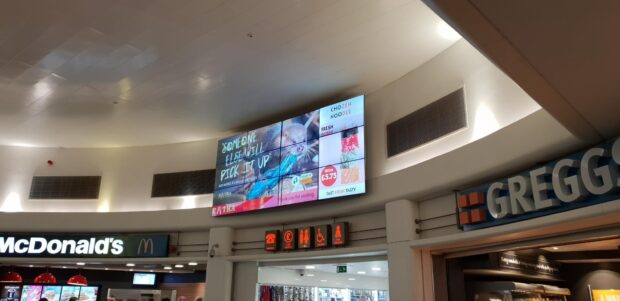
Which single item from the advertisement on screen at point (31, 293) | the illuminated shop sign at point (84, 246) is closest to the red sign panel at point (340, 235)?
the illuminated shop sign at point (84, 246)

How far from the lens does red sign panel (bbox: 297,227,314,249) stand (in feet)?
26.1

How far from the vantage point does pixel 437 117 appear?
6.64 metres

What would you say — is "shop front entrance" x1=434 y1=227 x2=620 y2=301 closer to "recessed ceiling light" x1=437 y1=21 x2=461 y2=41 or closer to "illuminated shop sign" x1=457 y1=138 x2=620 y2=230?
"illuminated shop sign" x1=457 y1=138 x2=620 y2=230

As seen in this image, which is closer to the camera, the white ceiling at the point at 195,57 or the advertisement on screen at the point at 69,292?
the white ceiling at the point at 195,57

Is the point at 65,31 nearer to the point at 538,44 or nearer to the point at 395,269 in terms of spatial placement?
the point at 395,269

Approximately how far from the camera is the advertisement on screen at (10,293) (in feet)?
39.8

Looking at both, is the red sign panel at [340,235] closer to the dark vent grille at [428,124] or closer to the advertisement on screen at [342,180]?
the advertisement on screen at [342,180]

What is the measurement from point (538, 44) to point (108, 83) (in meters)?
7.07

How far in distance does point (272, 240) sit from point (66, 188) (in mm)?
5547

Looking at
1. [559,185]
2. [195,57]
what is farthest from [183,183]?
[559,185]

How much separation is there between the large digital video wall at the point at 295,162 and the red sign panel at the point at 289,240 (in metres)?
0.55

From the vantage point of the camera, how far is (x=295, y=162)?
8242 mm

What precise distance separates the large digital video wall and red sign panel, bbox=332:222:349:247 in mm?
546

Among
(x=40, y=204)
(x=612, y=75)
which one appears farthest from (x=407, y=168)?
→ (x=40, y=204)
